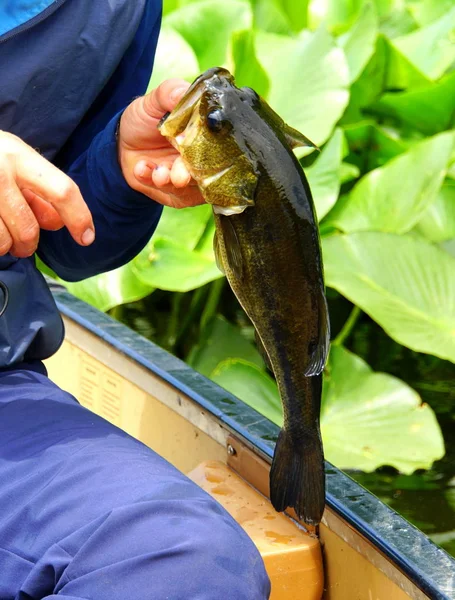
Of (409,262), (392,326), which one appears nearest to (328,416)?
(392,326)

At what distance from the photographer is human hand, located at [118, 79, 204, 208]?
4.24 feet

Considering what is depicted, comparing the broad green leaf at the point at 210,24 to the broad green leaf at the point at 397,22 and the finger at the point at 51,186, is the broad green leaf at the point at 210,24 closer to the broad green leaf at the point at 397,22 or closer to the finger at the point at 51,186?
the broad green leaf at the point at 397,22

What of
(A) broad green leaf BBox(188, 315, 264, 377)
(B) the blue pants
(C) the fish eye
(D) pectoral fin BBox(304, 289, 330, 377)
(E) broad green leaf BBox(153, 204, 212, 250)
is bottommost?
(A) broad green leaf BBox(188, 315, 264, 377)

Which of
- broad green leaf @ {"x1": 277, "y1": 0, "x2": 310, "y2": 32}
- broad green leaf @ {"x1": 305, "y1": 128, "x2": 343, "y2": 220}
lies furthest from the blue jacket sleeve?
broad green leaf @ {"x1": 277, "y1": 0, "x2": 310, "y2": 32}

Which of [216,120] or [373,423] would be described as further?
[373,423]

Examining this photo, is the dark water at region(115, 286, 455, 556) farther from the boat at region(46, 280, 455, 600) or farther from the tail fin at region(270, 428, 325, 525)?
the tail fin at region(270, 428, 325, 525)

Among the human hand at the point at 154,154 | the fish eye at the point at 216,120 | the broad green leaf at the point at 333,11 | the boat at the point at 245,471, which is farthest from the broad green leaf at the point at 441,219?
the fish eye at the point at 216,120

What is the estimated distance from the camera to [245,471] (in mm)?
1755

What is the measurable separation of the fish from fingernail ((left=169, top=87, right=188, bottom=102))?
0.06m

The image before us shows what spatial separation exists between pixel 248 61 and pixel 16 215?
2557 millimetres

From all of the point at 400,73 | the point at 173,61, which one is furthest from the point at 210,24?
the point at 400,73

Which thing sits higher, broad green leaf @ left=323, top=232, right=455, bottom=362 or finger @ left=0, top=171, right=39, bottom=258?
finger @ left=0, top=171, right=39, bottom=258

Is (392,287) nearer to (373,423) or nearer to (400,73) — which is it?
(373,423)

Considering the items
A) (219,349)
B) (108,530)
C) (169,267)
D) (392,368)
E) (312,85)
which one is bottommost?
(392,368)
